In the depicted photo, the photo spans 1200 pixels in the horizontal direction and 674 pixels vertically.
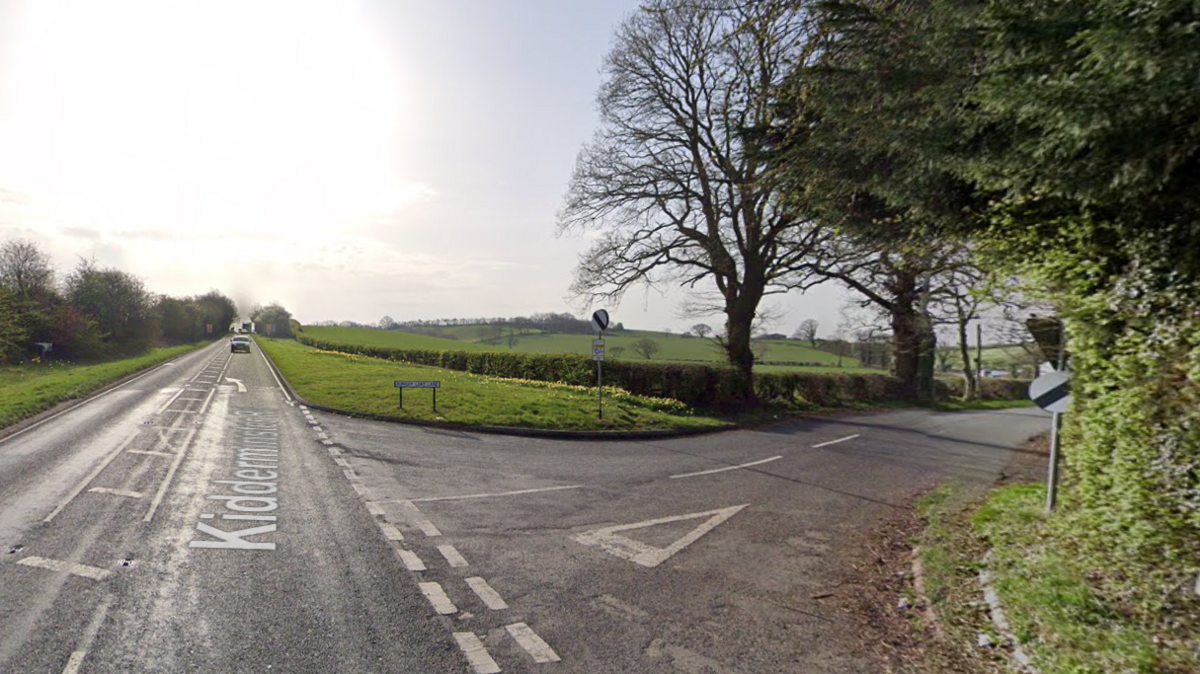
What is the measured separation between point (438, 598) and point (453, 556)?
92cm

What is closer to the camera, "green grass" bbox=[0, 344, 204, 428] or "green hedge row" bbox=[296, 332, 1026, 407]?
"green grass" bbox=[0, 344, 204, 428]

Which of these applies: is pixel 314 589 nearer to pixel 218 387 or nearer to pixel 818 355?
pixel 218 387

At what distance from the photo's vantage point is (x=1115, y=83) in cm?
308

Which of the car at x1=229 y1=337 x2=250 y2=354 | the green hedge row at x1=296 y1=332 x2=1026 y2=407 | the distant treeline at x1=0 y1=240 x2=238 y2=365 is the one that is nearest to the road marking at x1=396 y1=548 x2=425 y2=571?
the green hedge row at x1=296 y1=332 x2=1026 y2=407

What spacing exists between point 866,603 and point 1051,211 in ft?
13.1

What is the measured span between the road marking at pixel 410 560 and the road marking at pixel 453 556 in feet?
0.81

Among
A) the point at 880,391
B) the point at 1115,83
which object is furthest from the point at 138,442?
the point at 880,391

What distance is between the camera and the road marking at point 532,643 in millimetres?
3519

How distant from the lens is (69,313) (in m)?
36.7

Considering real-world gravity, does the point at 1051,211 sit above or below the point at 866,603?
above

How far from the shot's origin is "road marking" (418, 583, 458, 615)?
160 inches

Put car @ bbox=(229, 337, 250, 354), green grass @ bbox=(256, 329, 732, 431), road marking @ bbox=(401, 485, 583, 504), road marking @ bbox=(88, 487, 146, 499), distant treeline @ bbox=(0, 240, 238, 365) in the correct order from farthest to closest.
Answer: car @ bbox=(229, 337, 250, 354) → distant treeline @ bbox=(0, 240, 238, 365) → green grass @ bbox=(256, 329, 732, 431) → road marking @ bbox=(401, 485, 583, 504) → road marking @ bbox=(88, 487, 146, 499)

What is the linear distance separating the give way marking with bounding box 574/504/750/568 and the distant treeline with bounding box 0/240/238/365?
32700 millimetres

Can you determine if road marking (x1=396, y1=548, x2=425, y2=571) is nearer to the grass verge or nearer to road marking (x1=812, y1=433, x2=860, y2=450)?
the grass verge
